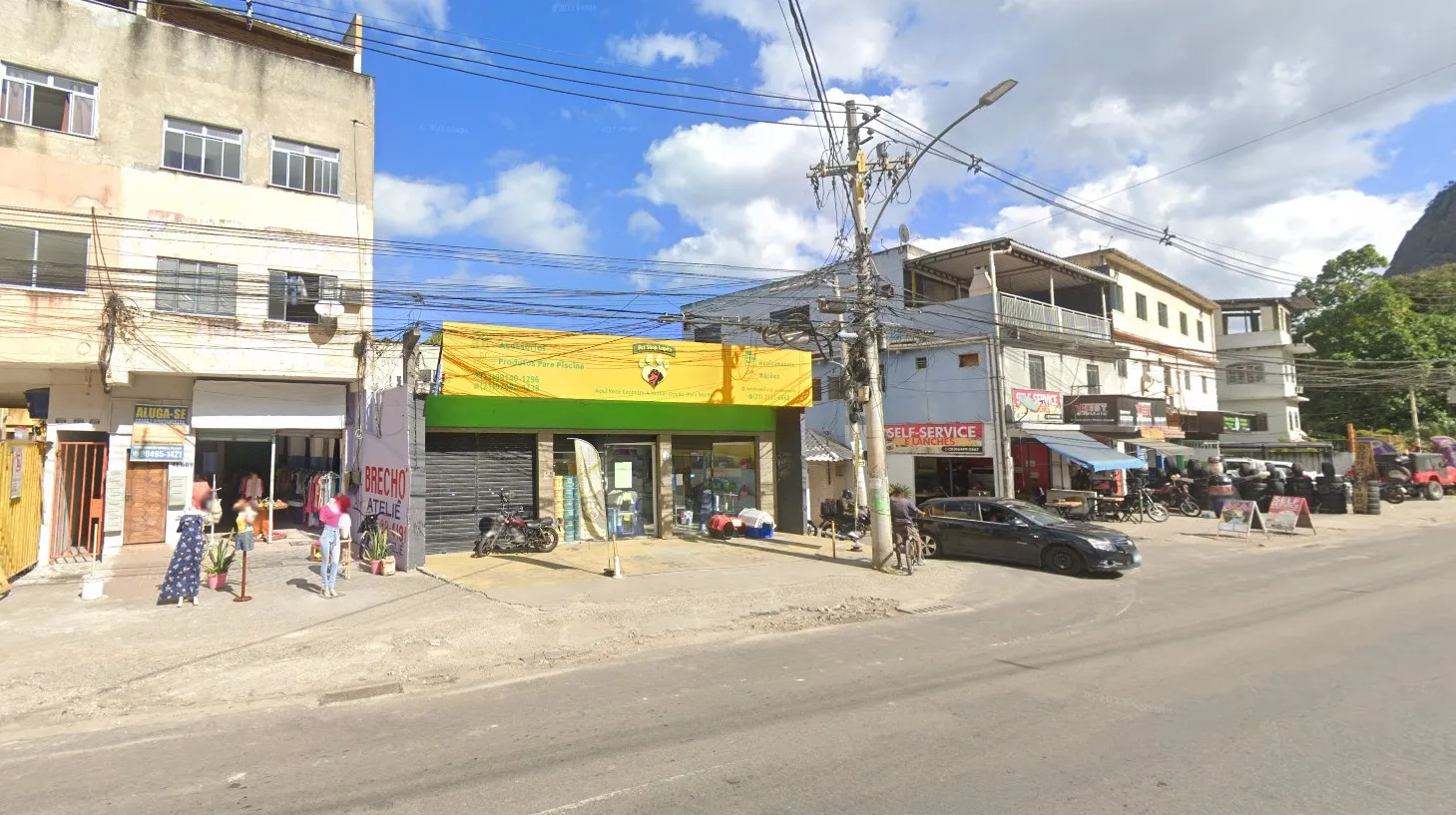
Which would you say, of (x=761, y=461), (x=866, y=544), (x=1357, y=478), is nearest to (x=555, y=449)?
(x=761, y=461)

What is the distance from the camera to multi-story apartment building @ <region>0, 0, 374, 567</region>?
47.7 feet

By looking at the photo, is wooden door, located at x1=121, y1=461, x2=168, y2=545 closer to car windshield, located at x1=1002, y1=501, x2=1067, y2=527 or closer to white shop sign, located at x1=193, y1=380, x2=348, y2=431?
white shop sign, located at x1=193, y1=380, x2=348, y2=431

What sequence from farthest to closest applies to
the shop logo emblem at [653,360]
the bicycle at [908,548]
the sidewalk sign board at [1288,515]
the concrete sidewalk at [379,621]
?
1. the sidewalk sign board at [1288,515]
2. the shop logo emblem at [653,360]
3. the bicycle at [908,548]
4. the concrete sidewalk at [379,621]

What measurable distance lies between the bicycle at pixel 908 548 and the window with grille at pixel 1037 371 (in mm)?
14325

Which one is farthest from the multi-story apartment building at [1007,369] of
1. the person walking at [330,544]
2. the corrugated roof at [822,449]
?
the person walking at [330,544]

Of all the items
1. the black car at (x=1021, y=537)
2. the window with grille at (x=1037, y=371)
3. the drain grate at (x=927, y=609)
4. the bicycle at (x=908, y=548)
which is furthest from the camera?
the window with grille at (x=1037, y=371)

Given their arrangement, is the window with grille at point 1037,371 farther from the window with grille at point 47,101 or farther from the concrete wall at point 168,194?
the window with grille at point 47,101

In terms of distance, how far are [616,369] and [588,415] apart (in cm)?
131

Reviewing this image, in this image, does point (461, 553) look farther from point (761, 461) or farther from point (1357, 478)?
point (1357, 478)

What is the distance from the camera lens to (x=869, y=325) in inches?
561

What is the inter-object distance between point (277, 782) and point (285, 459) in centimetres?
1708

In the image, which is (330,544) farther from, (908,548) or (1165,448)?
(1165,448)

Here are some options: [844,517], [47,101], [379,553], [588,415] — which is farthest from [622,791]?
[47,101]

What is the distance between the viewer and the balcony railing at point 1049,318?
81.8ft
